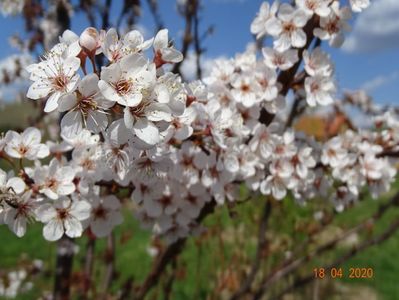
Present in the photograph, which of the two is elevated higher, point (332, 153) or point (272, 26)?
point (272, 26)

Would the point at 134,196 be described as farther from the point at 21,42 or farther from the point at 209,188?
the point at 21,42

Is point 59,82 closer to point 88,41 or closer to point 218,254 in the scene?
point 88,41

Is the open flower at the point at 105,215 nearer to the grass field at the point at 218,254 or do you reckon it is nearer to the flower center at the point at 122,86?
the flower center at the point at 122,86

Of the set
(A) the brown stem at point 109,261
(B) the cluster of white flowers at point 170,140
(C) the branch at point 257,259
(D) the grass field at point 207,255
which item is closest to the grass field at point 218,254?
(D) the grass field at point 207,255

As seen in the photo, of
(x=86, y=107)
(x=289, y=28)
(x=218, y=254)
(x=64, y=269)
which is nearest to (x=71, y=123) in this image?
(x=86, y=107)

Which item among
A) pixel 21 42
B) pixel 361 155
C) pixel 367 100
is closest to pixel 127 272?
pixel 21 42

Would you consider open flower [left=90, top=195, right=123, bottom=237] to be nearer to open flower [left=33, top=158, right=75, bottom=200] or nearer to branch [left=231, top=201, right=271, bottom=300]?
open flower [left=33, top=158, right=75, bottom=200]

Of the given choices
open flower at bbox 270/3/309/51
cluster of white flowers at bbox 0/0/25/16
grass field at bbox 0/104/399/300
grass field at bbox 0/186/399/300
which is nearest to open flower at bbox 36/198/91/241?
open flower at bbox 270/3/309/51
